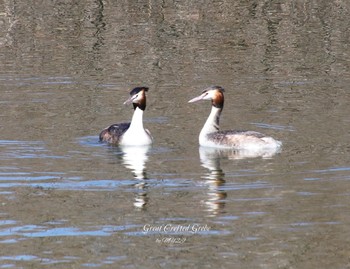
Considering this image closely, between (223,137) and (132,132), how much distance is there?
1.36m

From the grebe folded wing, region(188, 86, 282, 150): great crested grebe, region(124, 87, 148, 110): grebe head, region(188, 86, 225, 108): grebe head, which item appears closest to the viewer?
region(188, 86, 282, 150): great crested grebe

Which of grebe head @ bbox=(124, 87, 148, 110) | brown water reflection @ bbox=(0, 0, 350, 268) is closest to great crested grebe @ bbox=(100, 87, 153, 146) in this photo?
grebe head @ bbox=(124, 87, 148, 110)

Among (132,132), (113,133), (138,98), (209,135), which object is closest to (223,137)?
(209,135)

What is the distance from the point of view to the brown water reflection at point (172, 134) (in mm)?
11953

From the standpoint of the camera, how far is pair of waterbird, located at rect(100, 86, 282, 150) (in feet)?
55.4

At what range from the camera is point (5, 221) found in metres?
12.8

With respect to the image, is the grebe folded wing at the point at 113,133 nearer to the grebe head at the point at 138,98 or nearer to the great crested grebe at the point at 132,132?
the great crested grebe at the point at 132,132

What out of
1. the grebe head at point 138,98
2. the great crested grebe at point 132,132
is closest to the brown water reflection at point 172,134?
the great crested grebe at point 132,132

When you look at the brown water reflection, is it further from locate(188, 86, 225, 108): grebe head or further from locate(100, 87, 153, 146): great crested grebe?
locate(188, 86, 225, 108): grebe head

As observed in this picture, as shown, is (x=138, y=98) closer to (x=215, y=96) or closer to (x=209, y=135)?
(x=215, y=96)

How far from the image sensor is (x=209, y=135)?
1745cm

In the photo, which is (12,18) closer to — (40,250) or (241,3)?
(241,3)

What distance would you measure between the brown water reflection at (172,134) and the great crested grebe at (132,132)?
0.75ft

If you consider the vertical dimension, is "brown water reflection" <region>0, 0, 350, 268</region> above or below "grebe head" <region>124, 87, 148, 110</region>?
below
